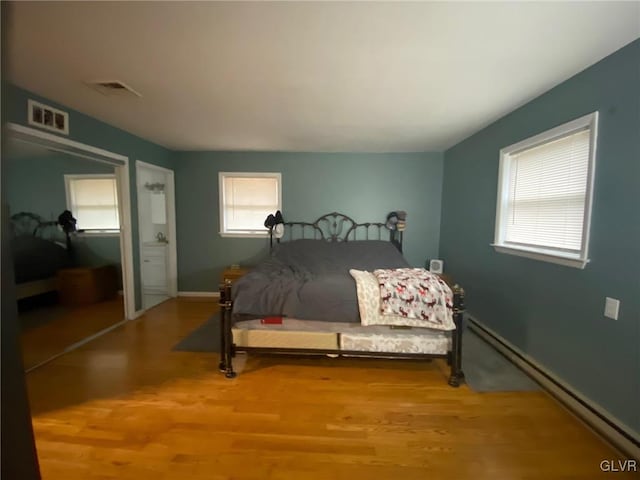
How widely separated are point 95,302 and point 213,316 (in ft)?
4.47

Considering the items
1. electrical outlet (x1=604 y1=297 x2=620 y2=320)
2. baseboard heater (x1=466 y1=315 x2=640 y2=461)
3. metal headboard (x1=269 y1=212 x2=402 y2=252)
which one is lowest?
baseboard heater (x1=466 y1=315 x2=640 y2=461)

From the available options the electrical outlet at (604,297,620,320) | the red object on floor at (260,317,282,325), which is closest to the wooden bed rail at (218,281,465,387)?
the red object on floor at (260,317,282,325)

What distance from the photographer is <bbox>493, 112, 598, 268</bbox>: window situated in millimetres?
1875

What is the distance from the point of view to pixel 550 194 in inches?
87.5

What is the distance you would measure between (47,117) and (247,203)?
7.81 feet

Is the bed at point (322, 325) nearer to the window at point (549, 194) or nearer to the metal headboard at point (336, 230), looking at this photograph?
the window at point (549, 194)

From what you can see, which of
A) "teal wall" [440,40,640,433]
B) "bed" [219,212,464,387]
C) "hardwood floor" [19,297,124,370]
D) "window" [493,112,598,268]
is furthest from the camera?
"hardwood floor" [19,297,124,370]

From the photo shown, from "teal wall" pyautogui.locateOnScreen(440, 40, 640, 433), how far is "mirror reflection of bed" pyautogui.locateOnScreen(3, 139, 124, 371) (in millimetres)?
4084

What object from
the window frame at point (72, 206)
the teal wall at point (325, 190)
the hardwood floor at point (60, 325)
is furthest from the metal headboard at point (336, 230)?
the hardwood floor at point (60, 325)

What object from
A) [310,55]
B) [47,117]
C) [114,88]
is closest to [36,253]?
[47,117]

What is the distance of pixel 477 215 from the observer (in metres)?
3.22

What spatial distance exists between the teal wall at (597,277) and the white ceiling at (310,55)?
0.19 metres

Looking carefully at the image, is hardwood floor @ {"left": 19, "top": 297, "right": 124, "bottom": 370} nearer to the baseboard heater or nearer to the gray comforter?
the gray comforter

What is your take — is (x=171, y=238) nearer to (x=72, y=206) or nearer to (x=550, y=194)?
(x=72, y=206)
